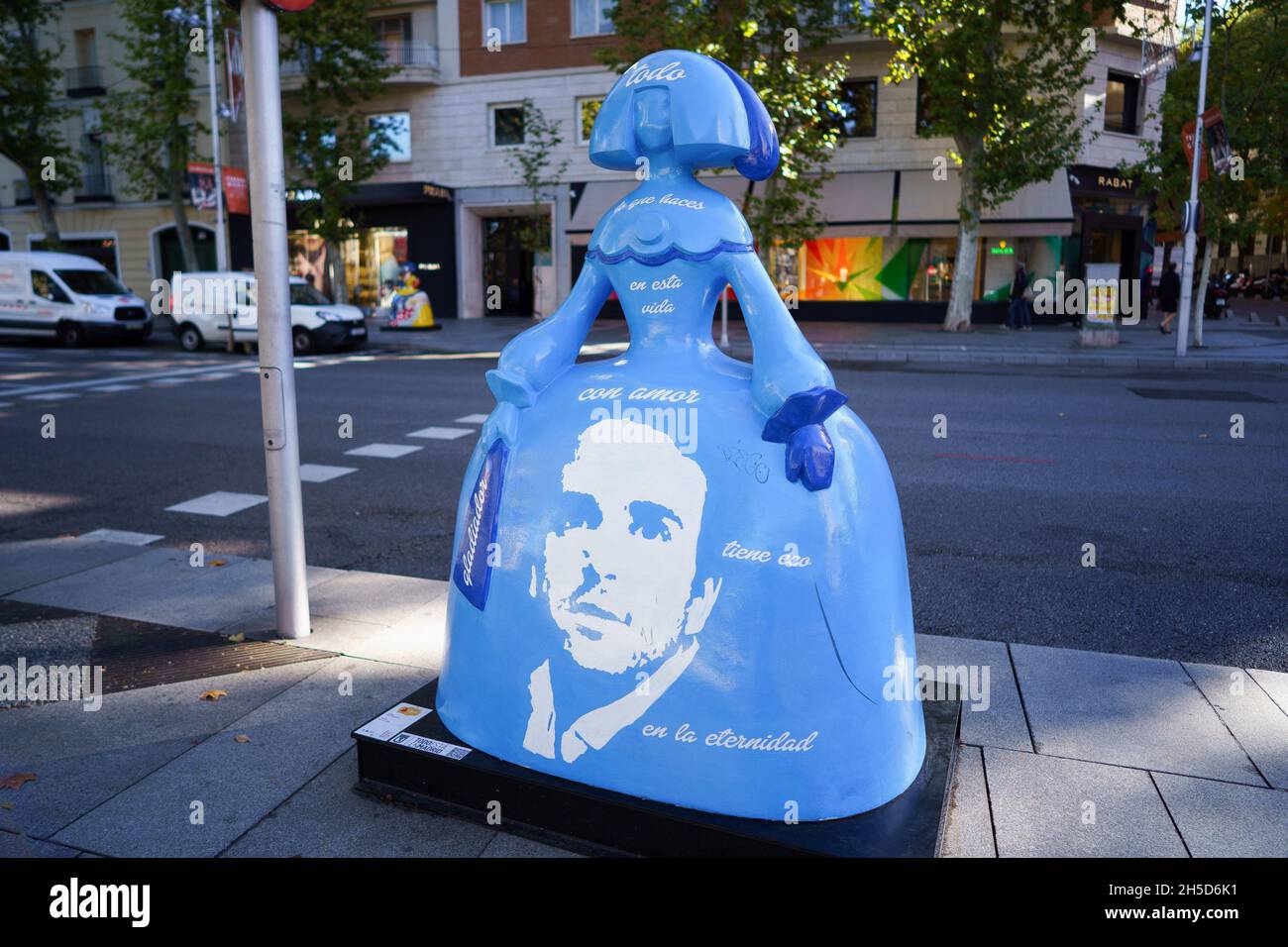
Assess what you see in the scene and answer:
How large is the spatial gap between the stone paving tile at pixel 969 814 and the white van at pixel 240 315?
18858mm

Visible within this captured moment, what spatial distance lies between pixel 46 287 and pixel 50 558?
19955 millimetres

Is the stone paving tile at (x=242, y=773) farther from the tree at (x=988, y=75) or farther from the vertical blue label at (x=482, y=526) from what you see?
the tree at (x=988, y=75)

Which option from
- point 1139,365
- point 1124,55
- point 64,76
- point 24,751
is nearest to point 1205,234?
point 1139,365

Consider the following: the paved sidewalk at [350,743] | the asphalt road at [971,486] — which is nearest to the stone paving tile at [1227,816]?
the paved sidewalk at [350,743]

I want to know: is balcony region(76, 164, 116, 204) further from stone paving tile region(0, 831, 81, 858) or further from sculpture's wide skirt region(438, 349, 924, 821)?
sculpture's wide skirt region(438, 349, 924, 821)

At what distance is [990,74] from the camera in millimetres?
19984

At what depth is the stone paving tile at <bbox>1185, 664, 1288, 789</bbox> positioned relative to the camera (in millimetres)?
3471

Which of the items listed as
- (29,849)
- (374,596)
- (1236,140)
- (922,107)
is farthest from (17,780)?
(922,107)

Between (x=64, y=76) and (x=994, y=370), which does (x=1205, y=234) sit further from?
(x=64, y=76)

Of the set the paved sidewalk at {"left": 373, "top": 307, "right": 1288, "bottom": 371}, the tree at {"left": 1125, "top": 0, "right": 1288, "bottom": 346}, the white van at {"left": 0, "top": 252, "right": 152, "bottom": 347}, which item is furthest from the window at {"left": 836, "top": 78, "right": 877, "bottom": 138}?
the white van at {"left": 0, "top": 252, "right": 152, "bottom": 347}

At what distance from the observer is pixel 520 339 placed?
10.7ft

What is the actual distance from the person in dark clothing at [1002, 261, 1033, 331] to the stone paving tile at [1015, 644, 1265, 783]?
22.2 m

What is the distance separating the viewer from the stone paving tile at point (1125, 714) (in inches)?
137
